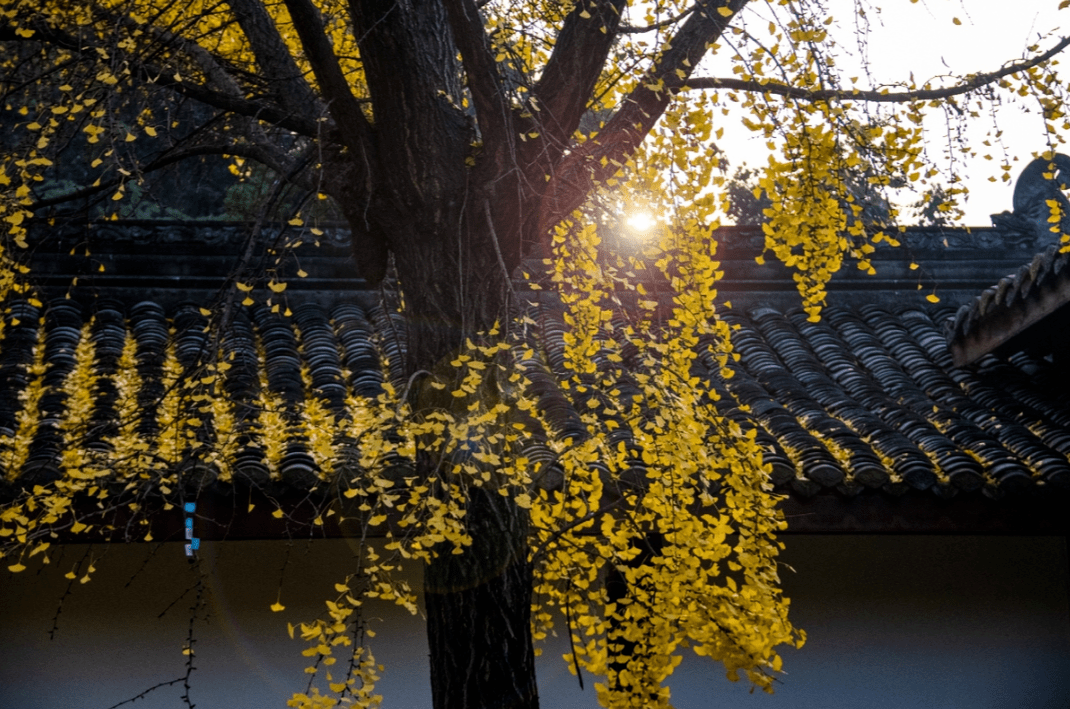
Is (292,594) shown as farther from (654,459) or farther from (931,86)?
(931,86)

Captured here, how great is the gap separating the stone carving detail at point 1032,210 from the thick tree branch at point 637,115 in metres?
5.40

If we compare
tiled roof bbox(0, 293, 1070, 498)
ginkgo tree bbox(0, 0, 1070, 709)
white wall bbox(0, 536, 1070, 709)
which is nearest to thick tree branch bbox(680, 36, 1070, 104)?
ginkgo tree bbox(0, 0, 1070, 709)

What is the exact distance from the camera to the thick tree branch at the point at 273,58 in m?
3.71

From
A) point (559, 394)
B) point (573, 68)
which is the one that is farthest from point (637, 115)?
point (559, 394)

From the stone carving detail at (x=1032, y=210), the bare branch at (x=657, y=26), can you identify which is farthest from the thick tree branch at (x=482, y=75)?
the stone carving detail at (x=1032, y=210)

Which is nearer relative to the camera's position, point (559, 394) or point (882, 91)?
point (882, 91)

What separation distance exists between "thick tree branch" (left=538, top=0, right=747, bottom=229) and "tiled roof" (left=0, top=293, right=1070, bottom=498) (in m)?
0.77

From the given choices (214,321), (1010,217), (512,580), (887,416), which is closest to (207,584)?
(214,321)

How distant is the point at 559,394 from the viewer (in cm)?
558

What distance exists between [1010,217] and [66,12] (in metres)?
6.81

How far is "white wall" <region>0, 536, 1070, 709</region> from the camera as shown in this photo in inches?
197

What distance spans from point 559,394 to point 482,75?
2636 millimetres

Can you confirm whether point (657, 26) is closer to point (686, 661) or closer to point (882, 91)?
point (882, 91)

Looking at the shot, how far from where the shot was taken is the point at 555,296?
730cm
